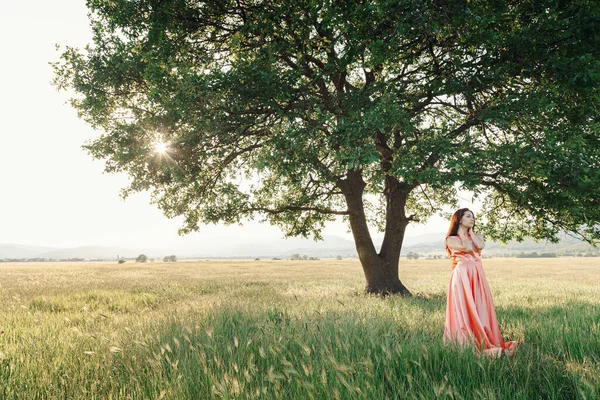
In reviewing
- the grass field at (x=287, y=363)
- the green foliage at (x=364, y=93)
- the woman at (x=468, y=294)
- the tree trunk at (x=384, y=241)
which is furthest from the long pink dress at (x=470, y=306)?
the tree trunk at (x=384, y=241)

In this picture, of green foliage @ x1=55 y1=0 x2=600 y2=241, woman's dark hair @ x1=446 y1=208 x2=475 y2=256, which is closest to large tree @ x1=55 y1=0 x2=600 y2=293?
green foliage @ x1=55 y1=0 x2=600 y2=241

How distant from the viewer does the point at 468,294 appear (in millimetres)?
6422

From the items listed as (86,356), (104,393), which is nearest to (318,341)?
(104,393)

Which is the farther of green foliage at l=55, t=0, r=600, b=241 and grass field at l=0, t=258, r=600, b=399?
green foliage at l=55, t=0, r=600, b=241

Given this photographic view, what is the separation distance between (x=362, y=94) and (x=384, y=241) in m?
6.27

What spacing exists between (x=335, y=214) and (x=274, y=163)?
19.7 feet

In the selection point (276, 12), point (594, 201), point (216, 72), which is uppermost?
point (276, 12)

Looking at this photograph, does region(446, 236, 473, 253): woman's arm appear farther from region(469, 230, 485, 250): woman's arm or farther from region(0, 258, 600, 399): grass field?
region(0, 258, 600, 399): grass field

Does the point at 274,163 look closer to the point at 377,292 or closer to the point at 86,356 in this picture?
the point at 86,356

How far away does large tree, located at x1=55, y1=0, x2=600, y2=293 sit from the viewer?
8.09 meters

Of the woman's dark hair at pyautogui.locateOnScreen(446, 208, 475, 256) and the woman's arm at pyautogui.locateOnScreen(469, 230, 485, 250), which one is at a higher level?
the woman's dark hair at pyautogui.locateOnScreen(446, 208, 475, 256)

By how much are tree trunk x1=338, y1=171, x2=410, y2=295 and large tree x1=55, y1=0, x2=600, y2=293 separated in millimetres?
589

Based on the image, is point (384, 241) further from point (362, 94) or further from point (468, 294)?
point (468, 294)

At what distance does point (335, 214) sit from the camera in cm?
1512
